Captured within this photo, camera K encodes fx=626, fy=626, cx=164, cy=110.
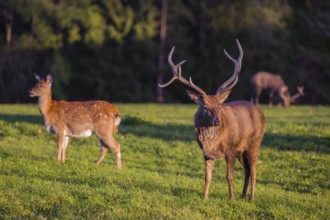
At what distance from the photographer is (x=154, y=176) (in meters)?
11.4

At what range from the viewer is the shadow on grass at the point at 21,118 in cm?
1791

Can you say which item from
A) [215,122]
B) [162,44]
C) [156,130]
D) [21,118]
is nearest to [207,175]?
[215,122]

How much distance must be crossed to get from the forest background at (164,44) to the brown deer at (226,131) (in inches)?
1079

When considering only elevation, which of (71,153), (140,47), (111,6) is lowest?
(71,153)

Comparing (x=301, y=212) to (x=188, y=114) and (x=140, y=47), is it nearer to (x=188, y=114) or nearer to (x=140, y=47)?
(x=188, y=114)

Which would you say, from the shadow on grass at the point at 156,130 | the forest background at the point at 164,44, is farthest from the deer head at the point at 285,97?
the shadow on grass at the point at 156,130

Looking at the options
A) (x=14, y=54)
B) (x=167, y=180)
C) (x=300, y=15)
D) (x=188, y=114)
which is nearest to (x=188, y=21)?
(x=300, y=15)

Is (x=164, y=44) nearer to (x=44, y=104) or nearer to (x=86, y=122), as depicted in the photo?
(x=44, y=104)

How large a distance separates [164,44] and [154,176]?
28285 millimetres

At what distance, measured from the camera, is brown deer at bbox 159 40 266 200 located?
377 inches

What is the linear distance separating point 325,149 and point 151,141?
14.4 feet

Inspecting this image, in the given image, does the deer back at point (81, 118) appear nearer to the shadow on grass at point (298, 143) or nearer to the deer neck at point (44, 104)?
the deer neck at point (44, 104)

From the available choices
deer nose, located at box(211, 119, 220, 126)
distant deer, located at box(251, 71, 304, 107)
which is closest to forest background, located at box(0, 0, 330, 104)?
distant deer, located at box(251, 71, 304, 107)

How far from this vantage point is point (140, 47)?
39469 millimetres
